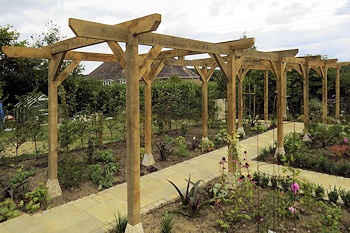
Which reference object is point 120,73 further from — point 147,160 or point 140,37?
point 140,37

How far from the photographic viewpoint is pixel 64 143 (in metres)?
5.45

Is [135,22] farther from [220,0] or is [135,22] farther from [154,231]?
[220,0]

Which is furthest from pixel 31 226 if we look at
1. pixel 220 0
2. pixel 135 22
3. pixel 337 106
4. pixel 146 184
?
pixel 337 106

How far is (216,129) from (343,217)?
22.0 ft

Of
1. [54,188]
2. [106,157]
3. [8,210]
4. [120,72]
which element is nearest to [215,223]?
[54,188]

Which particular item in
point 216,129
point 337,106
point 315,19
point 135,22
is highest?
point 315,19

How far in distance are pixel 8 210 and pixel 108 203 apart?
1.39 metres

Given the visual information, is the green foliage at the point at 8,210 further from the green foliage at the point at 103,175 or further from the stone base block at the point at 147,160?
the stone base block at the point at 147,160

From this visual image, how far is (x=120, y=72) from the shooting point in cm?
3083

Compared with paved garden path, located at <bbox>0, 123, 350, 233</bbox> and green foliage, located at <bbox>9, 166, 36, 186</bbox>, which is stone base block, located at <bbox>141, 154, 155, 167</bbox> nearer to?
paved garden path, located at <bbox>0, 123, 350, 233</bbox>

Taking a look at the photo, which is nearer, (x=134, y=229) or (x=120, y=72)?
(x=134, y=229)

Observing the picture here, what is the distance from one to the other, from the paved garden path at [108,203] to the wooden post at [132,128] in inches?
21.8

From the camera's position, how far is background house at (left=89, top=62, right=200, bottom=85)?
2803 centimetres

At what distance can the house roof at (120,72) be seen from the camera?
92.6ft
